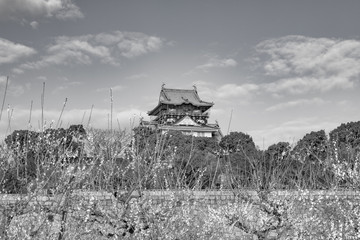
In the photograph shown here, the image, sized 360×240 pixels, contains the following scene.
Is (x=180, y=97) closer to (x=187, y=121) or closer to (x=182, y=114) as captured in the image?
(x=182, y=114)

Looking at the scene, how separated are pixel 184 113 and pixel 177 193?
43.5 meters

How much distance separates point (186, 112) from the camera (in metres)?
53.0

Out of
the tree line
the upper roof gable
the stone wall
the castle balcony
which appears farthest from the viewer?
the castle balcony

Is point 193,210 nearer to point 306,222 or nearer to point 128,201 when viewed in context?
point 128,201

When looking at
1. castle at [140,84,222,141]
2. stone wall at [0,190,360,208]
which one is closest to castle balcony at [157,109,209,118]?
castle at [140,84,222,141]

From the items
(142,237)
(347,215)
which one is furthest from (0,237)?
(347,215)

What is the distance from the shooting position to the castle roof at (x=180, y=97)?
54.4 meters

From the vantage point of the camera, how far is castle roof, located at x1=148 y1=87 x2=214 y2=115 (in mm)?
54438

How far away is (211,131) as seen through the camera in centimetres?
4931

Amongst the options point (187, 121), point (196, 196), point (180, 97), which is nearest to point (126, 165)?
point (196, 196)

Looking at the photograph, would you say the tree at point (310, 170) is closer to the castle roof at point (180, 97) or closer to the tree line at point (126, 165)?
the tree line at point (126, 165)

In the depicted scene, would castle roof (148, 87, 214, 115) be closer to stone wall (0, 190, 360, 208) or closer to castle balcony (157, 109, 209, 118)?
castle balcony (157, 109, 209, 118)

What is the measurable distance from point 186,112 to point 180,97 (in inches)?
151

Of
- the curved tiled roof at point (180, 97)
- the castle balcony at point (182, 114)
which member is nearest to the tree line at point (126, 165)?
the castle balcony at point (182, 114)
